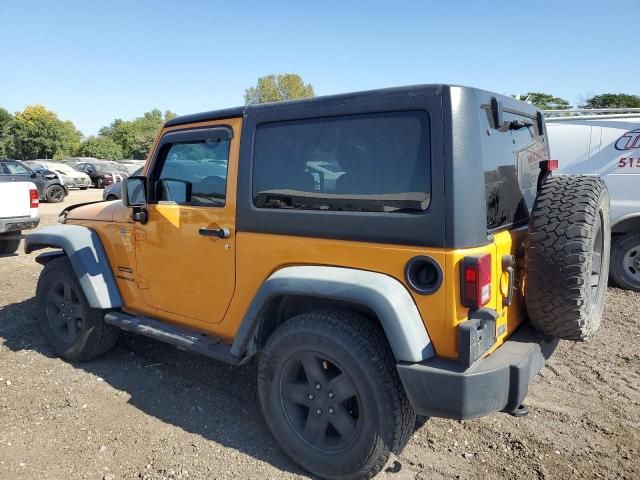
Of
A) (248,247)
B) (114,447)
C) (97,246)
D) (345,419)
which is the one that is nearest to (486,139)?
(248,247)

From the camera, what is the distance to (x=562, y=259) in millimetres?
2420

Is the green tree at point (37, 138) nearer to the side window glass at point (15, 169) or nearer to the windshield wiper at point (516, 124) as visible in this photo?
the side window glass at point (15, 169)

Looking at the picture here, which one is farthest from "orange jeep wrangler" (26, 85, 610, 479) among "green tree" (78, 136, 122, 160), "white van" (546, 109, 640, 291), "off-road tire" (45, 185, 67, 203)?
"green tree" (78, 136, 122, 160)

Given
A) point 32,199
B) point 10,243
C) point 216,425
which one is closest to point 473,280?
point 216,425

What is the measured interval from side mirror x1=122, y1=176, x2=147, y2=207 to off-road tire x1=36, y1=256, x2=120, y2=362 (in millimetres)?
1024

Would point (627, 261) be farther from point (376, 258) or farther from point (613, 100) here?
point (613, 100)

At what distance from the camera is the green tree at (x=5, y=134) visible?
57125 mm

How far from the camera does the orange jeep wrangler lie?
2266mm

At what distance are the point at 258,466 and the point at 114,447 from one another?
3.02 ft

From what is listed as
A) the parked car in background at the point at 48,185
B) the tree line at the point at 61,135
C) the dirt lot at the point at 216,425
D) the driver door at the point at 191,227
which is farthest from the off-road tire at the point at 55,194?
the tree line at the point at 61,135

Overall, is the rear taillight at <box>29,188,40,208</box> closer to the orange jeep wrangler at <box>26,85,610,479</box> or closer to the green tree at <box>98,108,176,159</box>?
the orange jeep wrangler at <box>26,85,610,479</box>

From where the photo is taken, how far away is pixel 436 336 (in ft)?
7.58

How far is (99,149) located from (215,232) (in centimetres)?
7201

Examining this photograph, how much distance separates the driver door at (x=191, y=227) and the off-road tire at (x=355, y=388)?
0.61 m
